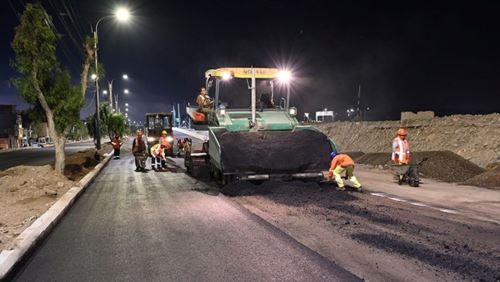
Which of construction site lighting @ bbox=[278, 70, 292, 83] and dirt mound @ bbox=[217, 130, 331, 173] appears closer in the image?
dirt mound @ bbox=[217, 130, 331, 173]

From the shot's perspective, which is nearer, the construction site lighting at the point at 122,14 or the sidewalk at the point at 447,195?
the sidewalk at the point at 447,195

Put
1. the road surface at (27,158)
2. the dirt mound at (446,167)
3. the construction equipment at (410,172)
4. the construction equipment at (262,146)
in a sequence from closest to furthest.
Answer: the construction equipment at (262,146) → the construction equipment at (410,172) → the dirt mound at (446,167) → the road surface at (27,158)

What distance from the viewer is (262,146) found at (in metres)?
10.7

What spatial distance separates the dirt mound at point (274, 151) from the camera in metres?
10.5

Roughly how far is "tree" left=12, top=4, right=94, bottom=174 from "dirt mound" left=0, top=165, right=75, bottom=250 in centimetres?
168

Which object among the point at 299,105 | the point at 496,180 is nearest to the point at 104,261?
the point at 299,105

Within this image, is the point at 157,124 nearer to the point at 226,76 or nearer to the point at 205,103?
the point at 205,103

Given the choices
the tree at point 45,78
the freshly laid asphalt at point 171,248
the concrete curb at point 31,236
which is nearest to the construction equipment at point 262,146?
the freshly laid asphalt at point 171,248

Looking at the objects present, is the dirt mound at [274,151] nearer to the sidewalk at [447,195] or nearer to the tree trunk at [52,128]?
the sidewalk at [447,195]

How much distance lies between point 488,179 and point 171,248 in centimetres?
920

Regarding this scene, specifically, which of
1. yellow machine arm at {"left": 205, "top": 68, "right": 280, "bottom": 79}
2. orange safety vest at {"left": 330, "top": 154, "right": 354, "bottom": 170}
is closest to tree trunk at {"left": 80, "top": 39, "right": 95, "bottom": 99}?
yellow machine arm at {"left": 205, "top": 68, "right": 280, "bottom": 79}

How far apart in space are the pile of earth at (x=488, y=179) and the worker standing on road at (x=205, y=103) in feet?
24.5

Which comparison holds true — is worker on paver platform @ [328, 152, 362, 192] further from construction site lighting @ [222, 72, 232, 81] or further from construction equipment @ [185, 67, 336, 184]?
construction site lighting @ [222, 72, 232, 81]

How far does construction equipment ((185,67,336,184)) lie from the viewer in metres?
10.5
